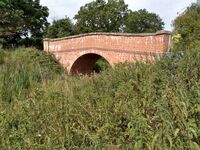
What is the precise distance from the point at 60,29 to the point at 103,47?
1814 centimetres

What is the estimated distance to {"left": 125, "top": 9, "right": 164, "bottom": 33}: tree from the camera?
4922cm

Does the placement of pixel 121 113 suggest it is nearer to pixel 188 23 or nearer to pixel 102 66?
pixel 102 66

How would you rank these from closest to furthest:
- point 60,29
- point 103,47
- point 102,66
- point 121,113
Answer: point 121,113 < point 102,66 < point 103,47 < point 60,29

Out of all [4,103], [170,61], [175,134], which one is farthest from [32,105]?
[175,134]

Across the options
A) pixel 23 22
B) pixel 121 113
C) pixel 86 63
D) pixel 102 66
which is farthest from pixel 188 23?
pixel 23 22

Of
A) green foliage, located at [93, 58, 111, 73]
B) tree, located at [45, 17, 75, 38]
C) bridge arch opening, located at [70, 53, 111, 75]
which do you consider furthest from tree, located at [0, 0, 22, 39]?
green foliage, located at [93, 58, 111, 73]

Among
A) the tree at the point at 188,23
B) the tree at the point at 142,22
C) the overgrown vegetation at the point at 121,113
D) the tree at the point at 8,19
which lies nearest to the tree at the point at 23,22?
the tree at the point at 8,19

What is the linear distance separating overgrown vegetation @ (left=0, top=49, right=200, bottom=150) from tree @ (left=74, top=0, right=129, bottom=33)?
41896 mm

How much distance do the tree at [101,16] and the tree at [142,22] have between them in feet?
5.10

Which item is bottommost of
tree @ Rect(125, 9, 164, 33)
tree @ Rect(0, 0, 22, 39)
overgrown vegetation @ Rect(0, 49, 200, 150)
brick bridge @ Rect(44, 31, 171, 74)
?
overgrown vegetation @ Rect(0, 49, 200, 150)

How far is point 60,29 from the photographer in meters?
36.2

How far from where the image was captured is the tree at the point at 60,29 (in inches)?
1376

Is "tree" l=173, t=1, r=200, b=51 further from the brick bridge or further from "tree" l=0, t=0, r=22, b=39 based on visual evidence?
"tree" l=0, t=0, r=22, b=39

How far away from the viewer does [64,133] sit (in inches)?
134
